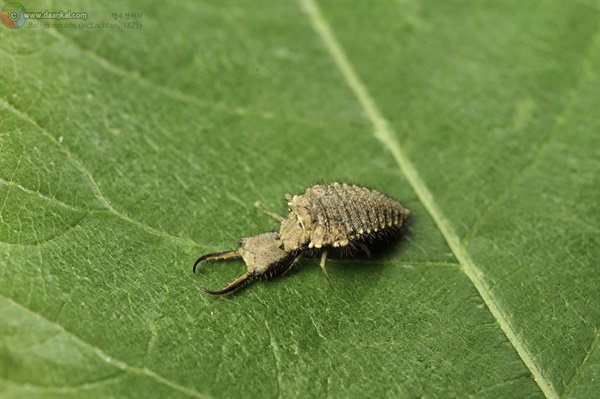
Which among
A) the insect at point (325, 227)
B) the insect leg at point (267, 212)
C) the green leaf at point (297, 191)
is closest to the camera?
the green leaf at point (297, 191)

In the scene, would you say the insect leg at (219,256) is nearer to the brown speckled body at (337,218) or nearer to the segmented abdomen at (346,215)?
the brown speckled body at (337,218)

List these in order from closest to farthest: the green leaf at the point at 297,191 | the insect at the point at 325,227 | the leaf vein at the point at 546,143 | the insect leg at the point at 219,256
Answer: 1. the green leaf at the point at 297,191
2. the insect leg at the point at 219,256
3. the insect at the point at 325,227
4. the leaf vein at the point at 546,143

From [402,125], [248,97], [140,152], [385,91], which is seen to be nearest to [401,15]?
[385,91]

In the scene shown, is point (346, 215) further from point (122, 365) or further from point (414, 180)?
point (122, 365)

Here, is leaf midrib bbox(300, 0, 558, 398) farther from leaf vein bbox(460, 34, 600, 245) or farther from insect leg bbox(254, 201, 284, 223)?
insect leg bbox(254, 201, 284, 223)

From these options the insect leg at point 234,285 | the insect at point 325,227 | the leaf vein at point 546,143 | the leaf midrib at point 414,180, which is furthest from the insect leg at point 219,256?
the leaf vein at point 546,143

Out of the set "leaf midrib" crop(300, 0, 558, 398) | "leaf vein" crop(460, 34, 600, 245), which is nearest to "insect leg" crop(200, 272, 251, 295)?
"leaf midrib" crop(300, 0, 558, 398)

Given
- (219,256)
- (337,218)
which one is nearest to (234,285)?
(219,256)
